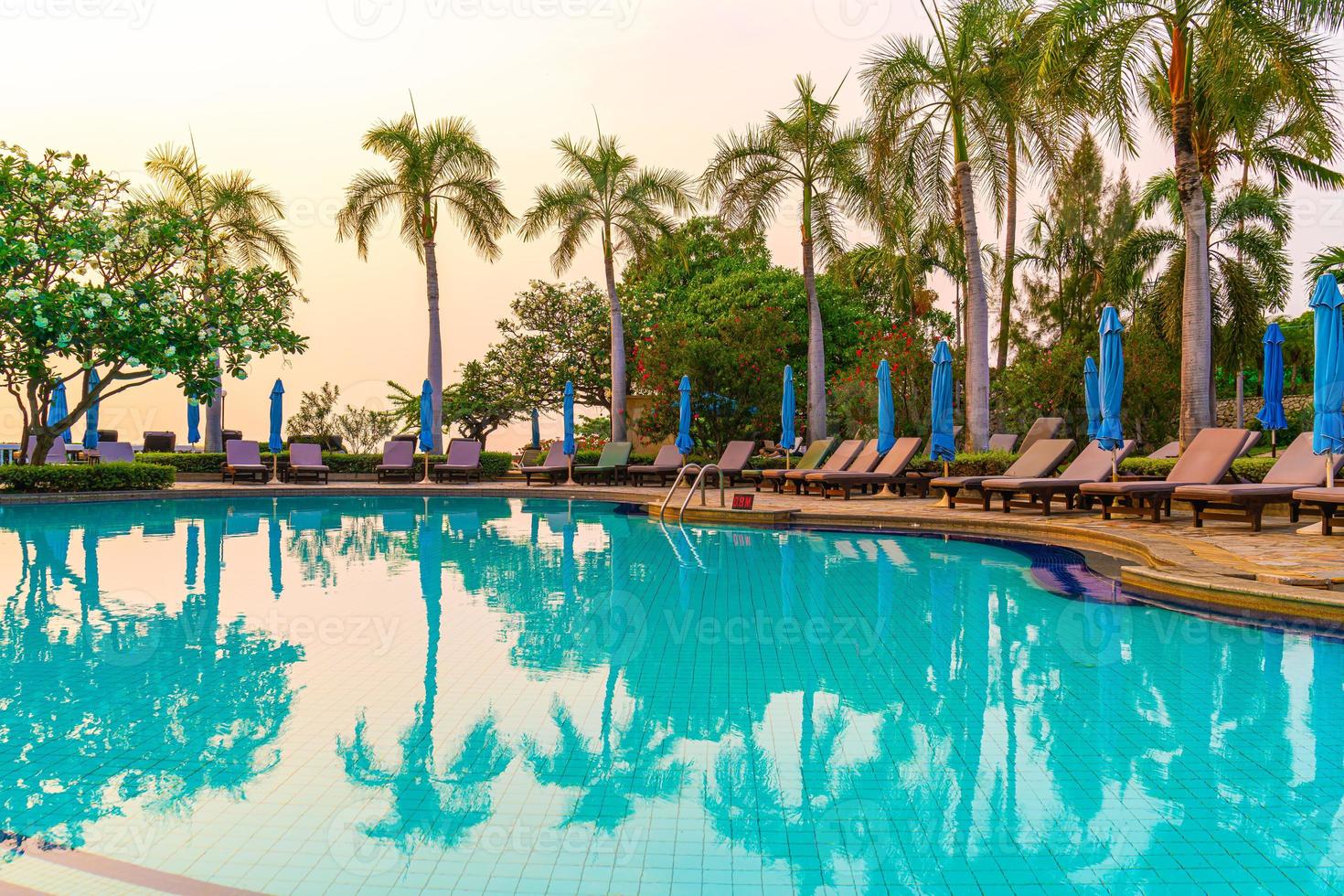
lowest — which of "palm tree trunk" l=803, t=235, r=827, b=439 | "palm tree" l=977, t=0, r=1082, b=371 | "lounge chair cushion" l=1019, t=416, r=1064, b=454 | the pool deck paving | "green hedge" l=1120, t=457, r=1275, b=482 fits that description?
the pool deck paving

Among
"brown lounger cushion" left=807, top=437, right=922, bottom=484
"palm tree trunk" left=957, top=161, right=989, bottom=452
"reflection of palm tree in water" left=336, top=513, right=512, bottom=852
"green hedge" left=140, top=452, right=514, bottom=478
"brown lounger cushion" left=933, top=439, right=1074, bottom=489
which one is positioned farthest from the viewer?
"green hedge" left=140, top=452, right=514, bottom=478

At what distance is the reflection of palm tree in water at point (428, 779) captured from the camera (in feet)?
10.7

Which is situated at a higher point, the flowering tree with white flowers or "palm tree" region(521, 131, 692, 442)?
"palm tree" region(521, 131, 692, 442)

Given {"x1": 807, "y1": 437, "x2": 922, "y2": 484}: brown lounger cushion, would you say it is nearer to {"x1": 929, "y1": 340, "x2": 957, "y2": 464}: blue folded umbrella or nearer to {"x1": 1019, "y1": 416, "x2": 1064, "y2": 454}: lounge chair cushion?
{"x1": 929, "y1": 340, "x2": 957, "y2": 464}: blue folded umbrella

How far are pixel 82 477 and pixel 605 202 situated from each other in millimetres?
13221

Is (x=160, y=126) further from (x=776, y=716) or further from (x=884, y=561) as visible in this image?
(x=776, y=716)

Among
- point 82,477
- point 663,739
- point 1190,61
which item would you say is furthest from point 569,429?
point 663,739

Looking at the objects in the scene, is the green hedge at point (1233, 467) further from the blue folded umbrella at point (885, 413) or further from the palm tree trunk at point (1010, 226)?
the palm tree trunk at point (1010, 226)

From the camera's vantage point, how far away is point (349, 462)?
25.1m

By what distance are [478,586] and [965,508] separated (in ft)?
27.5

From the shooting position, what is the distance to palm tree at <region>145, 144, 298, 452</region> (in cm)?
2641

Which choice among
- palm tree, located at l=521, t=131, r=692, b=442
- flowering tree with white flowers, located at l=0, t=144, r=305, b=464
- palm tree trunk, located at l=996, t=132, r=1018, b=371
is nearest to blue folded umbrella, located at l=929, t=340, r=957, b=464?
palm tree trunk, located at l=996, t=132, r=1018, b=371

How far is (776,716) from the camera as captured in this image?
454 cm

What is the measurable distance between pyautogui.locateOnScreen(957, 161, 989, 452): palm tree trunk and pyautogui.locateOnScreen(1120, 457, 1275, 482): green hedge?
292cm
